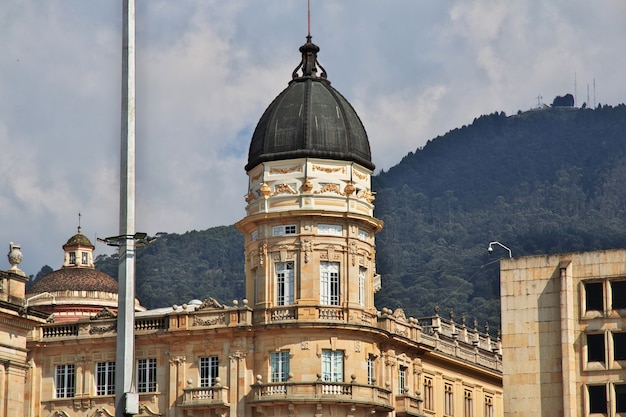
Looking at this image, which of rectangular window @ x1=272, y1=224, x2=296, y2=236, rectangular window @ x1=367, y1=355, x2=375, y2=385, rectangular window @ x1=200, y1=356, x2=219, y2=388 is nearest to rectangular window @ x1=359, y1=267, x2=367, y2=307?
rectangular window @ x1=367, y1=355, x2=375, y2=385

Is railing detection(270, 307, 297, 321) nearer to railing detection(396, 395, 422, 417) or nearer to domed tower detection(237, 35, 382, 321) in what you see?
domed tower detection(237, 35, 382, 321)

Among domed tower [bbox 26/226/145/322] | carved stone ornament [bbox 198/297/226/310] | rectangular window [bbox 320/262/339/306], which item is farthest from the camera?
domed tower [bbox 26/226/145/322]

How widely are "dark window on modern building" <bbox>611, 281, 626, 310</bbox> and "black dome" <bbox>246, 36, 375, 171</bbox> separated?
23.9 meters

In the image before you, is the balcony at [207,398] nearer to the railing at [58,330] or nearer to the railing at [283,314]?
the railing at [283,314]

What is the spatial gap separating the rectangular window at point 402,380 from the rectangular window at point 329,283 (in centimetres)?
1003

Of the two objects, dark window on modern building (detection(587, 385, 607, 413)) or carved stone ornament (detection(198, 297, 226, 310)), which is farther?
carved stone ornament (detection(198, 297, 226, 310))

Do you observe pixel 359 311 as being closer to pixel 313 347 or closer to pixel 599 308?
pixel 313 347

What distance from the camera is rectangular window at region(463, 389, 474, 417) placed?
11181 centimetres

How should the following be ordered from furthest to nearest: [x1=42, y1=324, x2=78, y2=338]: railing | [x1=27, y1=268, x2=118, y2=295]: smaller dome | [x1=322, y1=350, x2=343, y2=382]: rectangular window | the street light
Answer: [x1=27, y1=268, x2=118, y2=295]: smaller dome → [x1=42, y1=324, x2=78, y2=338]: railing → [x1=322, y1=350, x2=343, y2=382]: rectangular window → the street light

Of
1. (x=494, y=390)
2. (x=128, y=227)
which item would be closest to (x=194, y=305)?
(x=494, y=390)

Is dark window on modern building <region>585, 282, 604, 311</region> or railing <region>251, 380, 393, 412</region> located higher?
dark window on modern building <region>585, 282, 604, 311</region>

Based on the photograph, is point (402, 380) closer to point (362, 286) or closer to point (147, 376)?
point (362, 286)

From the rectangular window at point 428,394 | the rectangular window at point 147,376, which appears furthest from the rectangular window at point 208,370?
the rectangular window at point 428,394

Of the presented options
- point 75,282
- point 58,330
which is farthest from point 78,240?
point 58,330
